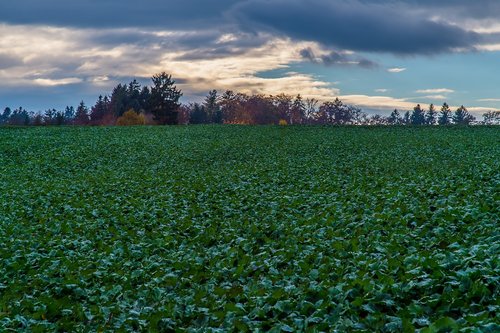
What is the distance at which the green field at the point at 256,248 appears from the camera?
6395 millimetres

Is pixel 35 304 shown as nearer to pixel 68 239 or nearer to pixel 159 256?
pixel 159 256

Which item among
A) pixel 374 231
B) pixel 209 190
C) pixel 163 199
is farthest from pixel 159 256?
pixel 209 190

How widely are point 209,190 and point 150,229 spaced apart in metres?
6.61

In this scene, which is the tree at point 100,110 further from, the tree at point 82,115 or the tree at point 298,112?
the tree at point 298,112

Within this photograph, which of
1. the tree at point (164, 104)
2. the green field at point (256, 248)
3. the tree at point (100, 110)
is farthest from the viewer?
the tree at point (100, 110)

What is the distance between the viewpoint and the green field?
6395 millimetres

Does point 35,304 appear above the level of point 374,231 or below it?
below

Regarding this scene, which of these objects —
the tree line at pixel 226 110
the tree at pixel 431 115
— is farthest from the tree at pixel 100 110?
the tree at pixel 431 115

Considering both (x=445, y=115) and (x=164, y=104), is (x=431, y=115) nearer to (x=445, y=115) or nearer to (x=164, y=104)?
(x=445, y=115)

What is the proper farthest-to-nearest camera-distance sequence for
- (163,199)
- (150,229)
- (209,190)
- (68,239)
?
(209,190), (163,199), (150,229), (68,239)

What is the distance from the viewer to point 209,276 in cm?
951

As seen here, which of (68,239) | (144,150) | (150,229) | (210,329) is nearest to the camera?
(210,329)

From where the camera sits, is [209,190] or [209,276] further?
[209,190]

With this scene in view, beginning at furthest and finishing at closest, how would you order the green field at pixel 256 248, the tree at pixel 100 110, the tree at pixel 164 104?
the tree at pixel 100 110 → the tree at pixel 164 104 → the green field at pixel 256 248
